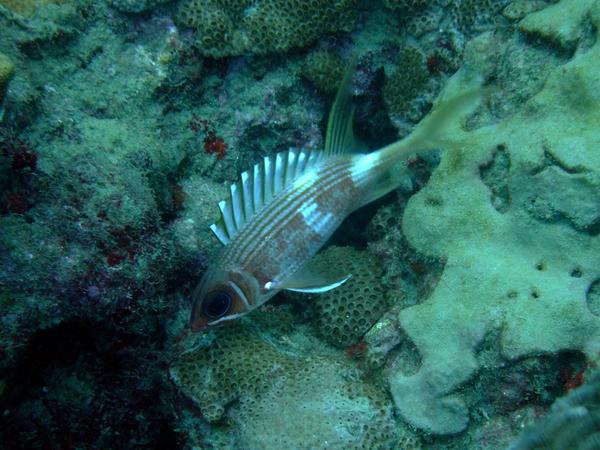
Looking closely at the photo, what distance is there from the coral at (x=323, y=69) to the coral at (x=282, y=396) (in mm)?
2615

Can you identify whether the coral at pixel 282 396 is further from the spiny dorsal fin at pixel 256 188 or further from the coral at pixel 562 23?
the coral at pixel 562 23

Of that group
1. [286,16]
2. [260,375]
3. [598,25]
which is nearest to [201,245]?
[260,375]

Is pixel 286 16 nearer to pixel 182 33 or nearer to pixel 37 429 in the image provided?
pixel 182 33

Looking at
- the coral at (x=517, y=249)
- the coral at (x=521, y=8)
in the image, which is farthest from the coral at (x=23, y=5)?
the coral at (x=521, y=8)

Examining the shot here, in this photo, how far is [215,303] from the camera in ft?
10.1

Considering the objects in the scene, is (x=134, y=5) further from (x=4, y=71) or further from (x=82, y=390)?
(x=82, y=390)

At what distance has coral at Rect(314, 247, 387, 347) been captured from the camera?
378 cm

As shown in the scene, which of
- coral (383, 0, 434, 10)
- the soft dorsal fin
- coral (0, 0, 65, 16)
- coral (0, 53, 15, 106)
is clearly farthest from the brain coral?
coral (0, 53, 15, 106)

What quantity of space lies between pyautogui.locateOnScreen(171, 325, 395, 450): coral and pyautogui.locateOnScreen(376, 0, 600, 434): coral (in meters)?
0.29

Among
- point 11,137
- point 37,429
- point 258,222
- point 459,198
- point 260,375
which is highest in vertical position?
point 11,137

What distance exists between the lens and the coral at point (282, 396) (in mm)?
3189

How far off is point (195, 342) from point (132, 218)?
116cm

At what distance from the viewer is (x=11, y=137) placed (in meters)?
3.03

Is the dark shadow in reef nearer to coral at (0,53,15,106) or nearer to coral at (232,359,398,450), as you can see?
coral at (232,359,398,450)
